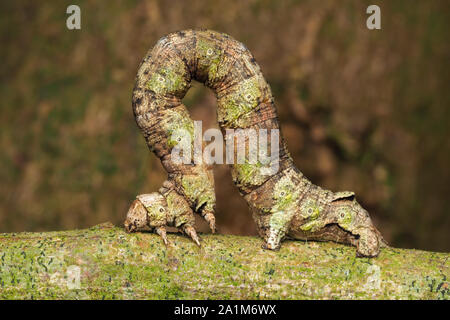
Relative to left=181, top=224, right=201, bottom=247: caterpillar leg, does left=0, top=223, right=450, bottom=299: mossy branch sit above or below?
below

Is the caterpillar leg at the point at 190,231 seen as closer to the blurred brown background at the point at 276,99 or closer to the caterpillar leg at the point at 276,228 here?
the caterpillar leg at the point at 276,228

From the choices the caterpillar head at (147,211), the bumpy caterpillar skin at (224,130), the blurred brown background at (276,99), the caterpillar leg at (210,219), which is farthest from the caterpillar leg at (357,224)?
the blurred brown background at (276,99)

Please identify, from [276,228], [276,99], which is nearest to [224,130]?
[276,228]

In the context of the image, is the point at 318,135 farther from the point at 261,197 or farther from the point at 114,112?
the point at 261,197

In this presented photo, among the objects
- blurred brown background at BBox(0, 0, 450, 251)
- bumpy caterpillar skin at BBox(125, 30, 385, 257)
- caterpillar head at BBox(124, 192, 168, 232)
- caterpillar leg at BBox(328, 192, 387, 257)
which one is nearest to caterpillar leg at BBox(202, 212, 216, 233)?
bumpy caterpillar skin at BBox(125, 30, 385, 257)

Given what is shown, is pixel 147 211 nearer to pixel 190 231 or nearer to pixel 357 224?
pixel 190 231

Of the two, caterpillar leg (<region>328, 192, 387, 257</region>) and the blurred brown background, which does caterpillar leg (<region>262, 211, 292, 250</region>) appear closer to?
caterpillar leg (<region>328, 192, 387, 257</region>)
